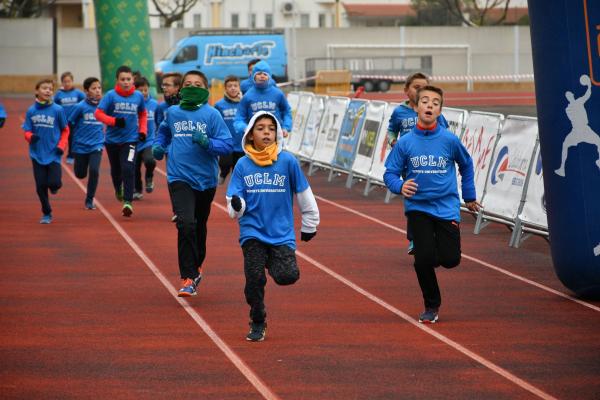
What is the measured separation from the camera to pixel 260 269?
30.4 feet

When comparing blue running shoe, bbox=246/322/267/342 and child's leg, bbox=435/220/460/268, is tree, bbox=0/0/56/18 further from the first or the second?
blue running shoe, bbox=246/322/267/342

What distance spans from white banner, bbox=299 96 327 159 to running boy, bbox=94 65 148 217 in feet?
20.9

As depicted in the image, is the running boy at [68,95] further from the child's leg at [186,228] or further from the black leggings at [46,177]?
the child's leg at [186,228]

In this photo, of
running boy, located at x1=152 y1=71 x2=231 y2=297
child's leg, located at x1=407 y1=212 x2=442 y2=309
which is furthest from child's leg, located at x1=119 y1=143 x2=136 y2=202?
child's leg, located at x1=407 y1=212 x2=442 y2=309

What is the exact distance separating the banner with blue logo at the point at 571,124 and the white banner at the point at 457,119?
579 centimetres

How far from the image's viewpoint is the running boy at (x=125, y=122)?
1695cm

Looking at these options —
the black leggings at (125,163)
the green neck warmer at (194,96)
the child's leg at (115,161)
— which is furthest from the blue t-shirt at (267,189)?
the child's leg at (115,161)

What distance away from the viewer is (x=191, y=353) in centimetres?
894

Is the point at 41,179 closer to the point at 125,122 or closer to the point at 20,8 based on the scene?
the point at 125,122

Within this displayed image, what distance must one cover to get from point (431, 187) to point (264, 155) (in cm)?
145

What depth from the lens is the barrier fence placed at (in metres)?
14.1

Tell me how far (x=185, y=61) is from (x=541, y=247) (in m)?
41.8

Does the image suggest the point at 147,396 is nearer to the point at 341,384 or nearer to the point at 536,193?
the point at 341,384

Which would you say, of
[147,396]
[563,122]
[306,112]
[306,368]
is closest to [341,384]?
[306,368]
